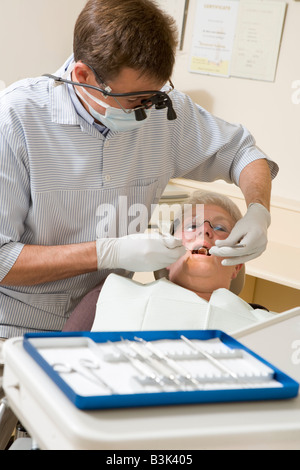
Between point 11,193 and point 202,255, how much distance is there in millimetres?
650

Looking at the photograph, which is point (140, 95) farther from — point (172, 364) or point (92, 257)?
point (172, 364)

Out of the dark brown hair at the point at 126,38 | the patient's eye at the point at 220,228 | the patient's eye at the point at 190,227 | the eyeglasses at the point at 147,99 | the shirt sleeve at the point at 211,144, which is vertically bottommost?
the patient's eye at the point at 190,227

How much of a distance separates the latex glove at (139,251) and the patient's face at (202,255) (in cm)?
12

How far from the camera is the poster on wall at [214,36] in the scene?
3.39 metres

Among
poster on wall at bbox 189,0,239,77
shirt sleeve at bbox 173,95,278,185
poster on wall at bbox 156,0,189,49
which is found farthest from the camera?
poster on wall at bbox 156,0,189,49

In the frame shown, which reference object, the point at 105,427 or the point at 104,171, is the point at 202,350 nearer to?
the point at 105,427

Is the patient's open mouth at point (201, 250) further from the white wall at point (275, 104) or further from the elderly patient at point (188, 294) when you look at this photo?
the white wall at point (275, 104)

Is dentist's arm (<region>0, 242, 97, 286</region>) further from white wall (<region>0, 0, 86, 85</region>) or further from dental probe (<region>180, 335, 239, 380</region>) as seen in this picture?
white wall (<region>0, 0, 86, 85</region>)

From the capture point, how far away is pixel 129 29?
159 cm

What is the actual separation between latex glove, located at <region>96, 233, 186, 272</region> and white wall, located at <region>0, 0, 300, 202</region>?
1612mm

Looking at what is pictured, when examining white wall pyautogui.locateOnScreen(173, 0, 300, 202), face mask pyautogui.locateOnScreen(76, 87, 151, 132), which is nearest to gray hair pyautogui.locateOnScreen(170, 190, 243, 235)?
face mask pyautogui.locateOnScreen(76, 87, 151, 132)

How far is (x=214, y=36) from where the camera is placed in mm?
3457

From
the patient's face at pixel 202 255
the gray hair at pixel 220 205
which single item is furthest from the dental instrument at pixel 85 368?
the gray hair at pixel 220 205

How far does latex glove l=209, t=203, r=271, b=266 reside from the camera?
183 cm
